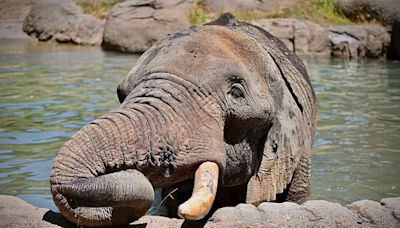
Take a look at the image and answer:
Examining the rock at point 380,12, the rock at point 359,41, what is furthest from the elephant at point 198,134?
the rock at point 380,12

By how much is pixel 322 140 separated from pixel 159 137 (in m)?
4.35

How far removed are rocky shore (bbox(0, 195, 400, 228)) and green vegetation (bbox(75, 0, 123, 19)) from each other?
589 inches

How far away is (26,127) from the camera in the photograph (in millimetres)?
7406

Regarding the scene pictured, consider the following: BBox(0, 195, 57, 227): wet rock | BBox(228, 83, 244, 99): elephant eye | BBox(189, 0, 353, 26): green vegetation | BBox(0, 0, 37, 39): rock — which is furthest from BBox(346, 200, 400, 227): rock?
BBox(0, 0, 37, 39): rock

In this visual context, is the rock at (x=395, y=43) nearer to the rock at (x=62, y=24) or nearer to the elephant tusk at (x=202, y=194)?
the rock at (x=62, y=24)

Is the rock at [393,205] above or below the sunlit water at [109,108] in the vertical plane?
above

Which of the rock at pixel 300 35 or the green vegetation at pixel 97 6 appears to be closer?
the rock at pixel 300 35

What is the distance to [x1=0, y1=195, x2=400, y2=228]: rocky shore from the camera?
312cm

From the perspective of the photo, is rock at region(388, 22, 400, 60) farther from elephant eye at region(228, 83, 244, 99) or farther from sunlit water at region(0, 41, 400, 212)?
elephant eye at region(228, 83, 244, 99)

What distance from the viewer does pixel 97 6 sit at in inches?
720

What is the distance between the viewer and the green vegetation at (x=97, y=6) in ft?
59.1

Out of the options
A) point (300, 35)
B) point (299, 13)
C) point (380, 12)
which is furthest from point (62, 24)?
point (380, 12)

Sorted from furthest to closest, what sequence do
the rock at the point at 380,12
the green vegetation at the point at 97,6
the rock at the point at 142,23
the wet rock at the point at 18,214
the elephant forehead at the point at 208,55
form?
the green vegetation at the point at 97,6 → the rock at the point at 380,12 → the rock at the point at 142,23 → the elephant forehead at the point at 208,55 → the wet rock at the point at 18,214

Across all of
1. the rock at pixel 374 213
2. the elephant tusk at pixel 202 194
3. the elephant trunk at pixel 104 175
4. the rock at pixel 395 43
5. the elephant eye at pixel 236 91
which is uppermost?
the elephant eye at pixel 236 91
